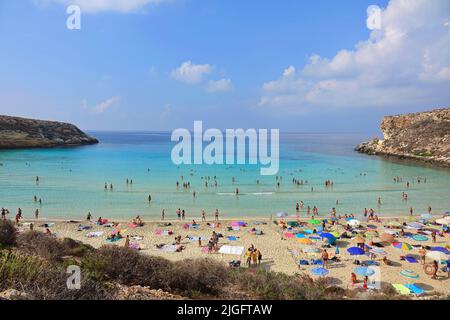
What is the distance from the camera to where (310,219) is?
26.4m

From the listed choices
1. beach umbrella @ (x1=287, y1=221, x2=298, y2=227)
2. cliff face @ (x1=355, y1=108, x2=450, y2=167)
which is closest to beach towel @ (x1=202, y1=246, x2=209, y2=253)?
beach umbrella @ (x1=287, y1=221, x2=298, y2=227)

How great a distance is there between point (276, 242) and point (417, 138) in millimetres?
74817

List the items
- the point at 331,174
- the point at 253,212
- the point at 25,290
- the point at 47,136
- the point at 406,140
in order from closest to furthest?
the point at 25,290 < the point at 253,212 < the point at 331,174 < the point at 406,140 < the point at 47,136

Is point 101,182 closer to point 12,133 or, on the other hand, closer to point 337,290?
point 337,290

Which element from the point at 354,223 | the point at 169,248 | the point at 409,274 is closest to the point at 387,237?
the point at 354,223

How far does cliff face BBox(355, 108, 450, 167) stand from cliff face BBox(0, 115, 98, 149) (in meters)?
98.1

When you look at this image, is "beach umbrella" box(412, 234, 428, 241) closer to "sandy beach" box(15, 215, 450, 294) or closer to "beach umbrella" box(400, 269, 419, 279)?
"sandy beach" box(15, 215, 450, 294)

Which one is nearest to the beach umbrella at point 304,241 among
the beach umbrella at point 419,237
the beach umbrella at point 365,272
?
the beach umbrella at point 365,272

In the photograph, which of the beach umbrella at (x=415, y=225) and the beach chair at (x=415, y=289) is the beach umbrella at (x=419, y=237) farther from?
the beach chair at (x=415, y=289)

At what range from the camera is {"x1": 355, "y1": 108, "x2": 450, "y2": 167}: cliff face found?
6975 cm

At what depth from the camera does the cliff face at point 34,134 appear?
309ft

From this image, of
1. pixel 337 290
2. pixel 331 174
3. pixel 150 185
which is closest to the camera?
pixel 337 290
